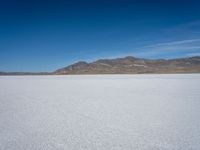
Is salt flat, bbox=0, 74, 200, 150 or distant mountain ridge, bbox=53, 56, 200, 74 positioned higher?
distant mountain ridge, bbox=53, 56, 200, 74

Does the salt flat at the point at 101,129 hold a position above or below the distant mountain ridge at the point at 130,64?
below

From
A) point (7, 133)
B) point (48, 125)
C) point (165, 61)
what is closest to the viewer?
point (7, 133)

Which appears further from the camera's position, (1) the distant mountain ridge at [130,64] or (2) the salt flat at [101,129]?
(1) the distant mountain ridge at [130,64]

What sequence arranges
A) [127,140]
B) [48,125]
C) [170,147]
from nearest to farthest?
[170,147] < [127,140] < [48,125]

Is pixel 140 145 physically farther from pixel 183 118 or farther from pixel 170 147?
pixel 183 118

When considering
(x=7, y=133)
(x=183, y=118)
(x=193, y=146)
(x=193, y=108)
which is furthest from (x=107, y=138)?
(x=193, y=108)

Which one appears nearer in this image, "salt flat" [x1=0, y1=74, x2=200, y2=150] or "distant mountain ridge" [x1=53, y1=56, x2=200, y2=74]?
"salt flat" [x1=0, y1=74, x2=200, y2=150]

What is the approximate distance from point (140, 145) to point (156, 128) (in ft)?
2.72

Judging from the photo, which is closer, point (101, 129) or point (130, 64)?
point (101, 129)

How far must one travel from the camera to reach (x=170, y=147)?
277cm

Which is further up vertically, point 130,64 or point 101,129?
point 130,64

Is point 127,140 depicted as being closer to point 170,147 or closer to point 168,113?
point 170,147

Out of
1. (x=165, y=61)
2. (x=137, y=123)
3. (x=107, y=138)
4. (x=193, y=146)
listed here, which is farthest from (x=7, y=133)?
(x=165, y=61)

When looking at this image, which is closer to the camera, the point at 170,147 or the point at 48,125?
the point at 170,147
